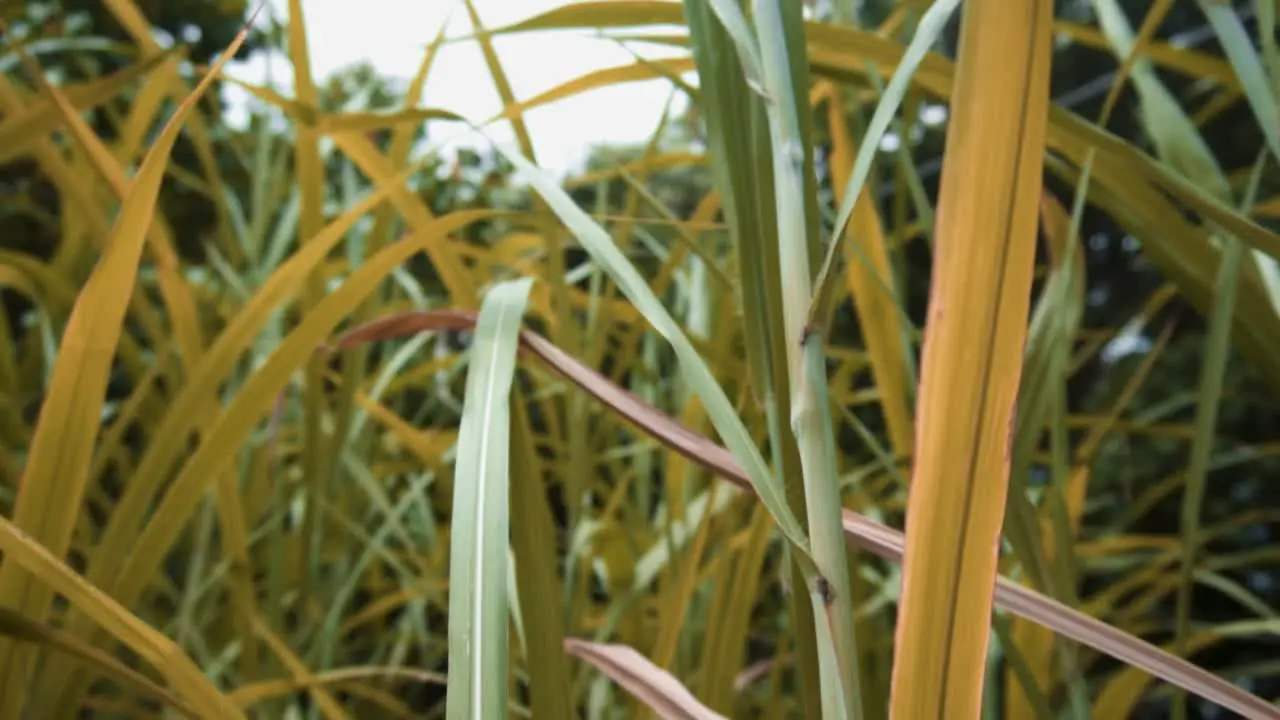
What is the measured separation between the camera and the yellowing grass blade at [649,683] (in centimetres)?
17

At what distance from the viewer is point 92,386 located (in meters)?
0.21

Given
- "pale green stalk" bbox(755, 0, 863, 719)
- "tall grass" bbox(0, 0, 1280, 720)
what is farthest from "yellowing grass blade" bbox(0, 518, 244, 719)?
"pale green stalk" bbox(755, 0, 863, 719)

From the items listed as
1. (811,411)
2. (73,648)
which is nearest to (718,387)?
(811,411)

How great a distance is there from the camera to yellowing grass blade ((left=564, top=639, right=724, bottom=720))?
17cm

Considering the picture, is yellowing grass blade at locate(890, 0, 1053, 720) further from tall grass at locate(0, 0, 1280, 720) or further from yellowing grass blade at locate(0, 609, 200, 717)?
yellowing grass blade at locate(0, 609, 200, 717)

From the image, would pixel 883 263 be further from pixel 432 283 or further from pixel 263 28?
pixel 432 283

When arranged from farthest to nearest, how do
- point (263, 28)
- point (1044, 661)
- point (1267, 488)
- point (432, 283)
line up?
point (432, 283) < point (1267, 488) < point (263, 28) < point (1044, 661)

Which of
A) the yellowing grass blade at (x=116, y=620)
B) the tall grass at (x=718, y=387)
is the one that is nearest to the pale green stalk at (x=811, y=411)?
the tall grass at (x=718, y=387)

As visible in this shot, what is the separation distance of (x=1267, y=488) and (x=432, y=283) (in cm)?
81

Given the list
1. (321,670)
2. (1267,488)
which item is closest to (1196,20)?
(1267,488)

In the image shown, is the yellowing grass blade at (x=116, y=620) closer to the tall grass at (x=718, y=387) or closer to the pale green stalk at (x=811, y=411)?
the tall grass at (x=718, y=387)

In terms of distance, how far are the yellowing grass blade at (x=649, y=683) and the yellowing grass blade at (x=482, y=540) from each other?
4 cm

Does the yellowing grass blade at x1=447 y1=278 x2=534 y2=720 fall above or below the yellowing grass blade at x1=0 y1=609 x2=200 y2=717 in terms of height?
above

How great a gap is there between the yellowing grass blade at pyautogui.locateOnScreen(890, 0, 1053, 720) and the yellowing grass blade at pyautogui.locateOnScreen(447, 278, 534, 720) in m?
0.06
